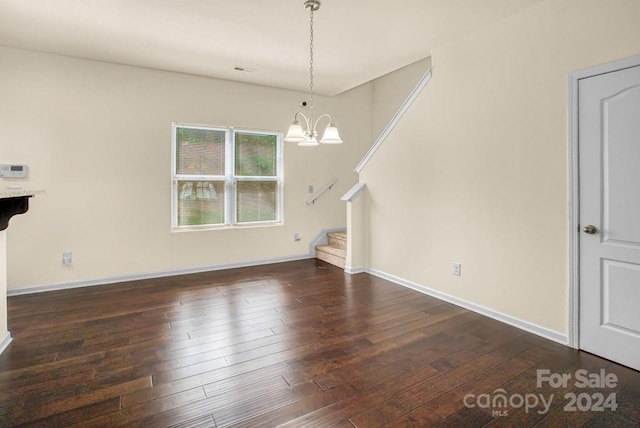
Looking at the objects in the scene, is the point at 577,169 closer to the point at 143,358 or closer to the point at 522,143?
the point at 522,143

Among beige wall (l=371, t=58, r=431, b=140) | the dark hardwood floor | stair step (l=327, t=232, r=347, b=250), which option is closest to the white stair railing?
stair step (l=327, t=232, r=347, b=250)

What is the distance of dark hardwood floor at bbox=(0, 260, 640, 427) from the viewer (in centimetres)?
186

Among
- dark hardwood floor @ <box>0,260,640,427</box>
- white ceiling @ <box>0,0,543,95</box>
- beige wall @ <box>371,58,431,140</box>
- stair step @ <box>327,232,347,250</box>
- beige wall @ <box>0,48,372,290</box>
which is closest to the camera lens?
dark hardwood floor @ <box>0,260,640,427</box>

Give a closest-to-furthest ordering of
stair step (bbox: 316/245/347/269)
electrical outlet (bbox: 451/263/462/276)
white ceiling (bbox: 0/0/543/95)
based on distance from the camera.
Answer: white ceiling (bbox: 0/0/543/95)
electrical outlet (bbox: 451/263/462/276)
stair step (bbox: 316/245/347/269)

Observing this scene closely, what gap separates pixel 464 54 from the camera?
343 centimetres

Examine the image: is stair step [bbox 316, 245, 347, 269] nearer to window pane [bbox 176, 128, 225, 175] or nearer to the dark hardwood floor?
the dark hardwood floor

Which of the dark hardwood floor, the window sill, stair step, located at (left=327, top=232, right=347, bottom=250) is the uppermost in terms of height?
the window sill

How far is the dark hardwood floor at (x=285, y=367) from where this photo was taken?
1.86m

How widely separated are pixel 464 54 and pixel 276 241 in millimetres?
3657

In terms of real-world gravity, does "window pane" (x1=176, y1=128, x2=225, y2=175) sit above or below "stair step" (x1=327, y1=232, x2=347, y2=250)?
above

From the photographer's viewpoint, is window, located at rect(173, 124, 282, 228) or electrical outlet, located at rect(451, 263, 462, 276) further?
window, located at rect(173, 124, 282, 228)

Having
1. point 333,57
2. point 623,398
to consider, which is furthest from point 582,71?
point 333,57

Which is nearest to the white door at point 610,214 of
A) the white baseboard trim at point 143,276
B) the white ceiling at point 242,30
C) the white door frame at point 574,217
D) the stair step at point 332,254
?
the white door frame at point 574,217

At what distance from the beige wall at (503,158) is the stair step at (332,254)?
44.7 inches
